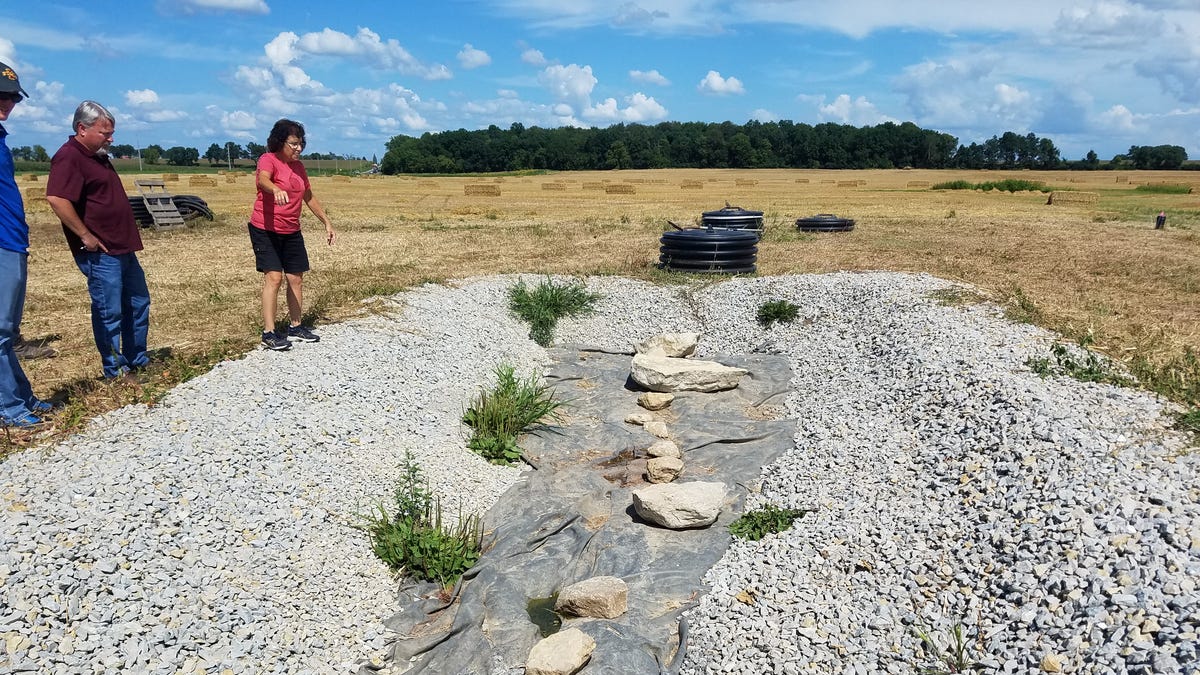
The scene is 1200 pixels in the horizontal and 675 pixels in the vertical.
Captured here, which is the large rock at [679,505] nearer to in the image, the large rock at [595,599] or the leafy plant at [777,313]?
the large rock at [595,599]

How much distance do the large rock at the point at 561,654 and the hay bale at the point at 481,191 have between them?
115ft

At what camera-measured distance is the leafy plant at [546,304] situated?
439 inches

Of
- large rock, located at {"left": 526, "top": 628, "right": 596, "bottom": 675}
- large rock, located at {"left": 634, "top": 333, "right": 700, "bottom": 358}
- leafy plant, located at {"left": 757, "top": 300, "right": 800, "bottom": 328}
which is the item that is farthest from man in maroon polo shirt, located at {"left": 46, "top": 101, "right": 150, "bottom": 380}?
leafy plant, located at {"left": 757, "top": 300, "right": 800, "bottom": 328}

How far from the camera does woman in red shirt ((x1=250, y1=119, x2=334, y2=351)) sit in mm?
7250

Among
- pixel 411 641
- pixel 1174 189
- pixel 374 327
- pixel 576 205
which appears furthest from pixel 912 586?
pixel 1174 189

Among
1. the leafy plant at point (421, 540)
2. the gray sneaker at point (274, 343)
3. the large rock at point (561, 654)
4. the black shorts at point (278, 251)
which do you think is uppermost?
the black shorts at point (278, 251)

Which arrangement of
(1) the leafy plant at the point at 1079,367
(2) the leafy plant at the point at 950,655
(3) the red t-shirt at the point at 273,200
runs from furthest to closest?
1. (3) the red t-shirt at the point at 273,200
2. (1) the leafy plant at the point at 1079,367
3. (2) the leafy plant at the point at 950,655

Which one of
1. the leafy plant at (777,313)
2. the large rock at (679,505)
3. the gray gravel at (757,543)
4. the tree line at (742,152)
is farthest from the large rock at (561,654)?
the tree line at (742,152)

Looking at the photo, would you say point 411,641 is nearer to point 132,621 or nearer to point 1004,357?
point 132,621

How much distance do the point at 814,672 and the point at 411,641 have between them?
2.53m

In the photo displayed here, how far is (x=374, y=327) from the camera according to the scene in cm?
922

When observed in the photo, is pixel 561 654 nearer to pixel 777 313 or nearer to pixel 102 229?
pixel 102 229

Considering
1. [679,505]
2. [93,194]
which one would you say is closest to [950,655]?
[679,505]

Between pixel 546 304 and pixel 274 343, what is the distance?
4.56 meters
